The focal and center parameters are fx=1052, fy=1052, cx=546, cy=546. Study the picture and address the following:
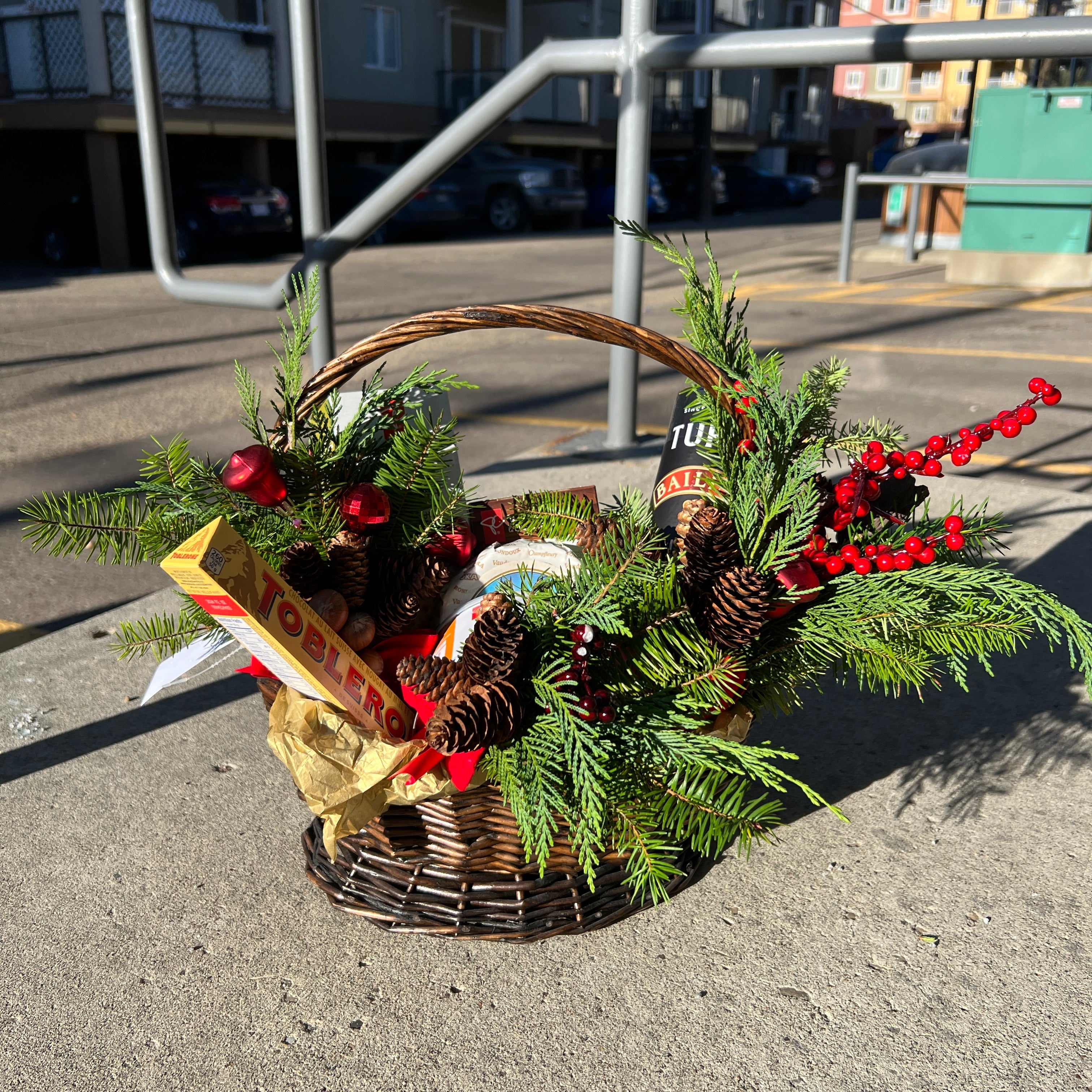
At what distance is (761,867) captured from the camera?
1.69 meters

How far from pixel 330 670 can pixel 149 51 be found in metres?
2.11

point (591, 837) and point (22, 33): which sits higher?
point (22, 33)

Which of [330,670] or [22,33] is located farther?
[22,33]

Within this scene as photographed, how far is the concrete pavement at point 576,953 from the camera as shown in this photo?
131 cm

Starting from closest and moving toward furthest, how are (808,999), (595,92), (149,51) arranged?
(808,999) → (149,51) → (595,92)

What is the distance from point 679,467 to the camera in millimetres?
1930

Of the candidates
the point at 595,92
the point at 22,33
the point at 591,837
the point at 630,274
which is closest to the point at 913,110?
the point at 595,92

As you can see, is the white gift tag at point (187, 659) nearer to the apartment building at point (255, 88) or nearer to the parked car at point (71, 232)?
the apartment building at point (255, 88)

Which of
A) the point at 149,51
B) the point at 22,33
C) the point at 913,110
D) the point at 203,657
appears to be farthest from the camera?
the point at 913,110

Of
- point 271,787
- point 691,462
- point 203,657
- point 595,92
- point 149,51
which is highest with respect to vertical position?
point 595,92

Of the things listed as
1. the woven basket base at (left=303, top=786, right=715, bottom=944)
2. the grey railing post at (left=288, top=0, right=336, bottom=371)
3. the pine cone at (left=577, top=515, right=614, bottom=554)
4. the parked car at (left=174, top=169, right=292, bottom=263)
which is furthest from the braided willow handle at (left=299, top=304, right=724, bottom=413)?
the parked car at (left=174, top=169, right=292, bottom=263)

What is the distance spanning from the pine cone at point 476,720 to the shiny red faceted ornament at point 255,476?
407 millimetres

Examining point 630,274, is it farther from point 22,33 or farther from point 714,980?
point 22,33

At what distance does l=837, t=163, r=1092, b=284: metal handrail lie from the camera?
27.1 feet
